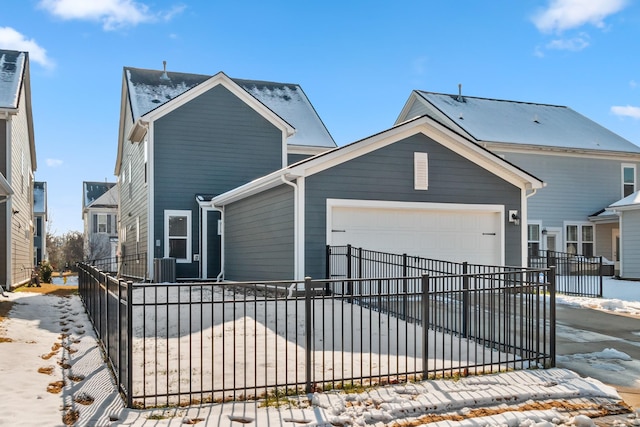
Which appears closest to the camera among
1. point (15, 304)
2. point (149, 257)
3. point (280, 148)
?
point (15, 304)

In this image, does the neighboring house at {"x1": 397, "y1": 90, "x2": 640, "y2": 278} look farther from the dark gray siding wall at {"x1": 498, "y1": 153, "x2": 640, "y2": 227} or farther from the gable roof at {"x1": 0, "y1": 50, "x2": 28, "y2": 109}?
the gable roof at {"x1": 0, "y1": 50, "x2": 28, "y2": 109}

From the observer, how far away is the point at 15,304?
44.7 feet

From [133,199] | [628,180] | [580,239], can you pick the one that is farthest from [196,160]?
[628,180]

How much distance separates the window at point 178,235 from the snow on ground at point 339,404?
1177 cm

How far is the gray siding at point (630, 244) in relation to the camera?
22056 mm

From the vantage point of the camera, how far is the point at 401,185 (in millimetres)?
13961

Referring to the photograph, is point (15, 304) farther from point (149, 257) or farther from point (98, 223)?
point (98, 223)

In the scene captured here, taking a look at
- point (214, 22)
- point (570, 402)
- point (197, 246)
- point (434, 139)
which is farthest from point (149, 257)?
point (570, 402)

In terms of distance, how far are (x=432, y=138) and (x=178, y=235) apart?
9.59 metres

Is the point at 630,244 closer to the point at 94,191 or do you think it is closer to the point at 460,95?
the point at 460,95

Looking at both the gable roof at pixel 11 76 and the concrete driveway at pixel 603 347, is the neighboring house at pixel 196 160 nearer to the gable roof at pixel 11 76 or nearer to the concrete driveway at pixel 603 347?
the gable roof at pixel 11 76

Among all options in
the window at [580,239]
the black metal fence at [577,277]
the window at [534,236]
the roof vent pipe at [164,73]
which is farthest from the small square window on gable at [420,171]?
the roof vent pipe at [164,73]

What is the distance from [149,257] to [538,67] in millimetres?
13398

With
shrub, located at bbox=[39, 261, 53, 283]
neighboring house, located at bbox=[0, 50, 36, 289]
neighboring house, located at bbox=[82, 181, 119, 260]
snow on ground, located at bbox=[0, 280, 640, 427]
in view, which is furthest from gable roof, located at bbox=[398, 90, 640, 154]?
neighboring house, located at bbox=[82, 181, 119, 260]
